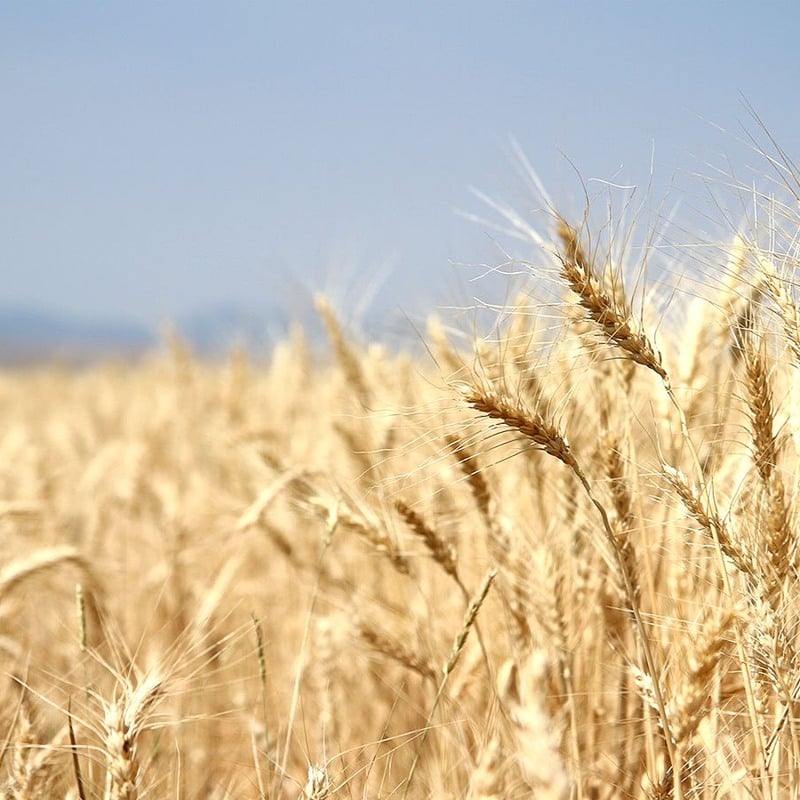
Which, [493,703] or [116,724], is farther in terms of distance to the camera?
[493,703]

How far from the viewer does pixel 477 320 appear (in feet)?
4.69

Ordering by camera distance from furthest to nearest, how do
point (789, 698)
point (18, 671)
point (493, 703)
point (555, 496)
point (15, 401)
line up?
1. point (15, 401)
2. point (18, 671)
3. point (555, 496)
4. point (493, 703)
5. point (789, 698)

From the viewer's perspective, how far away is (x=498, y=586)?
1658 millimetres

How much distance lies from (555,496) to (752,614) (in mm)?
740

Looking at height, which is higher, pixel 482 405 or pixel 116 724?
pixel 482 405

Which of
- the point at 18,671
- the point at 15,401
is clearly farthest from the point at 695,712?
the point at 15,401

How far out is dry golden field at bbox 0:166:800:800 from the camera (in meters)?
1.14

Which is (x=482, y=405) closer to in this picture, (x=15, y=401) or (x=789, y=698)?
(x=789, y=698)

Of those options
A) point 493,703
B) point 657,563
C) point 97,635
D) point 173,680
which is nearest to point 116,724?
point 173,680

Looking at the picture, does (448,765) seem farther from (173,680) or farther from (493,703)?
(173,680)

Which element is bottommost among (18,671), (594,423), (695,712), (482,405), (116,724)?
(18,671)

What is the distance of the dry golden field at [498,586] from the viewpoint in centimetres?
114

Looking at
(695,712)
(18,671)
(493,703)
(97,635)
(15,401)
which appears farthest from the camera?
(15,401)

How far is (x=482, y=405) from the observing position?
1135 mm
